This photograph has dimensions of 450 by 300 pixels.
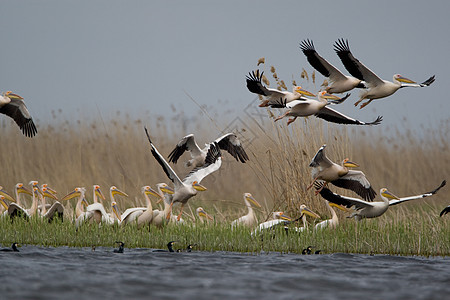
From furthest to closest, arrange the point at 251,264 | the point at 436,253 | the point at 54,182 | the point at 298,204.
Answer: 1. the point at 54,182
2. the point at 298,204
3. the point at 436,253
4. the point at 251,264

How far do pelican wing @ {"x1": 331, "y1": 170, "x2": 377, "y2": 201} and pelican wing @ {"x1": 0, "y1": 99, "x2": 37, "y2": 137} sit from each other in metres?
5.80

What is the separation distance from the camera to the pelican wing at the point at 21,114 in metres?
12.3

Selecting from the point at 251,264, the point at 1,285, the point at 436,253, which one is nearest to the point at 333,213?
the point at 436,253

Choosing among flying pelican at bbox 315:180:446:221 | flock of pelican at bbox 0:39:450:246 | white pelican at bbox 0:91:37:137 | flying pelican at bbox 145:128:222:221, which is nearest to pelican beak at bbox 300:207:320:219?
flock of pelican at bbox 0:39:450:246

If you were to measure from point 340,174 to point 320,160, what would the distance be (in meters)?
0.46

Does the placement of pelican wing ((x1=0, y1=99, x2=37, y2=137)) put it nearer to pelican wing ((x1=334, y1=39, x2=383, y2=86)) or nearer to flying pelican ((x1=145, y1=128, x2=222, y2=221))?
flying pelican ((x1=145, y1=128, x2=222, y2=221))

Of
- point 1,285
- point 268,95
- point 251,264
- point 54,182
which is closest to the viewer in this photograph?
point 1,285

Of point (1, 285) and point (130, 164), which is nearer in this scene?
point (1, 285)

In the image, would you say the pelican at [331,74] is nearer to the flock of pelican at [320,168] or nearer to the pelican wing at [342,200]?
the flock of pelican at [320,168]

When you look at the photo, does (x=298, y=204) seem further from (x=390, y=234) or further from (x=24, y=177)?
(x=24, y=177)

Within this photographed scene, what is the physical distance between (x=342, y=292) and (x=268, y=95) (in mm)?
3860

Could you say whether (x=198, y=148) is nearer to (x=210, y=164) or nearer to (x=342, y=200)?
(x=210, y=164)

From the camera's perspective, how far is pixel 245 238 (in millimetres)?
9297

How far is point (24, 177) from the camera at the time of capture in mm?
15859
